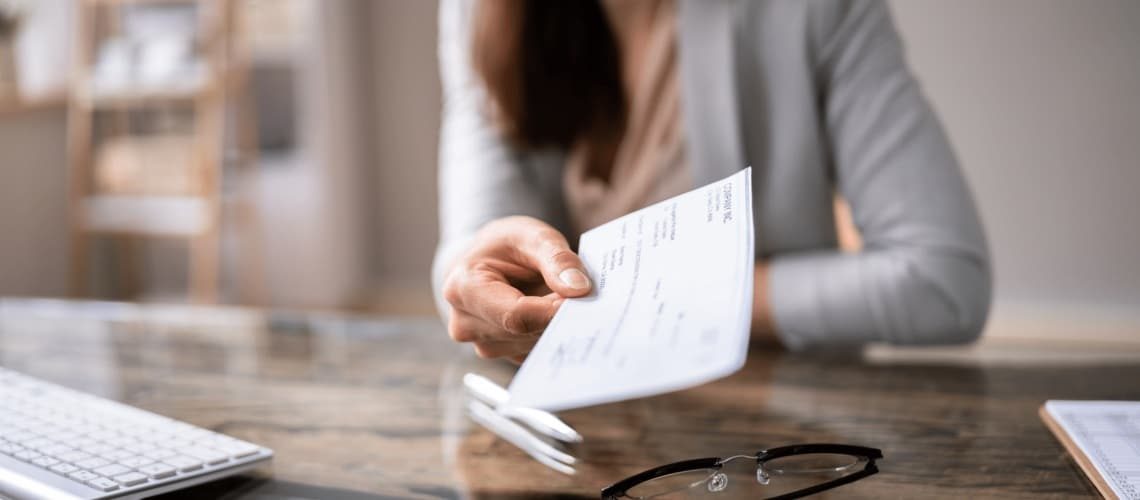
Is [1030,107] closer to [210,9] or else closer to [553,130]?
[553,130]

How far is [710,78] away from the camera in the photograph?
1021mm

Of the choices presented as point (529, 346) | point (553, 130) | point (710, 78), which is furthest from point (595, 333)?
point (553, 130)

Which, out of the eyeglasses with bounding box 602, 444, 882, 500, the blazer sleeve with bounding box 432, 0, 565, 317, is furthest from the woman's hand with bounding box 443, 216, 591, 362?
the blazer sleeve with bounding box 432, 0, 565, 317

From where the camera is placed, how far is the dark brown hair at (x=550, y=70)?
114cm

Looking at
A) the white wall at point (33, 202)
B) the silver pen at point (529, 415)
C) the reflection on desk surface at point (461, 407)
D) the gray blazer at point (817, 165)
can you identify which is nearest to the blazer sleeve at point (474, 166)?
the gray blazer at point (817, 165)

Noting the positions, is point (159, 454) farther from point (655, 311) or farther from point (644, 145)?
point (644, 145)

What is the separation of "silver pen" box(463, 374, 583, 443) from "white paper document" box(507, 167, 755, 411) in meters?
0.13

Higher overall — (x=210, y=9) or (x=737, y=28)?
(x=210, y=9)

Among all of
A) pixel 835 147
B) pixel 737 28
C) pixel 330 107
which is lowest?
pixel 835 147

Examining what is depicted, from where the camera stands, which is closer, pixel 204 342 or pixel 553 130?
pixel 204 342

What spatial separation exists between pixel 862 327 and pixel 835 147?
25 cm

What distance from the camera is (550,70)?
3.95 ft

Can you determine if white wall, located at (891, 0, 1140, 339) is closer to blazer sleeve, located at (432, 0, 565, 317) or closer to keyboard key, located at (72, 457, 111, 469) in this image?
blazer sleeve, located at (432, 0, 565, 317)

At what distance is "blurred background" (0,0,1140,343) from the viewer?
2.78 metres
